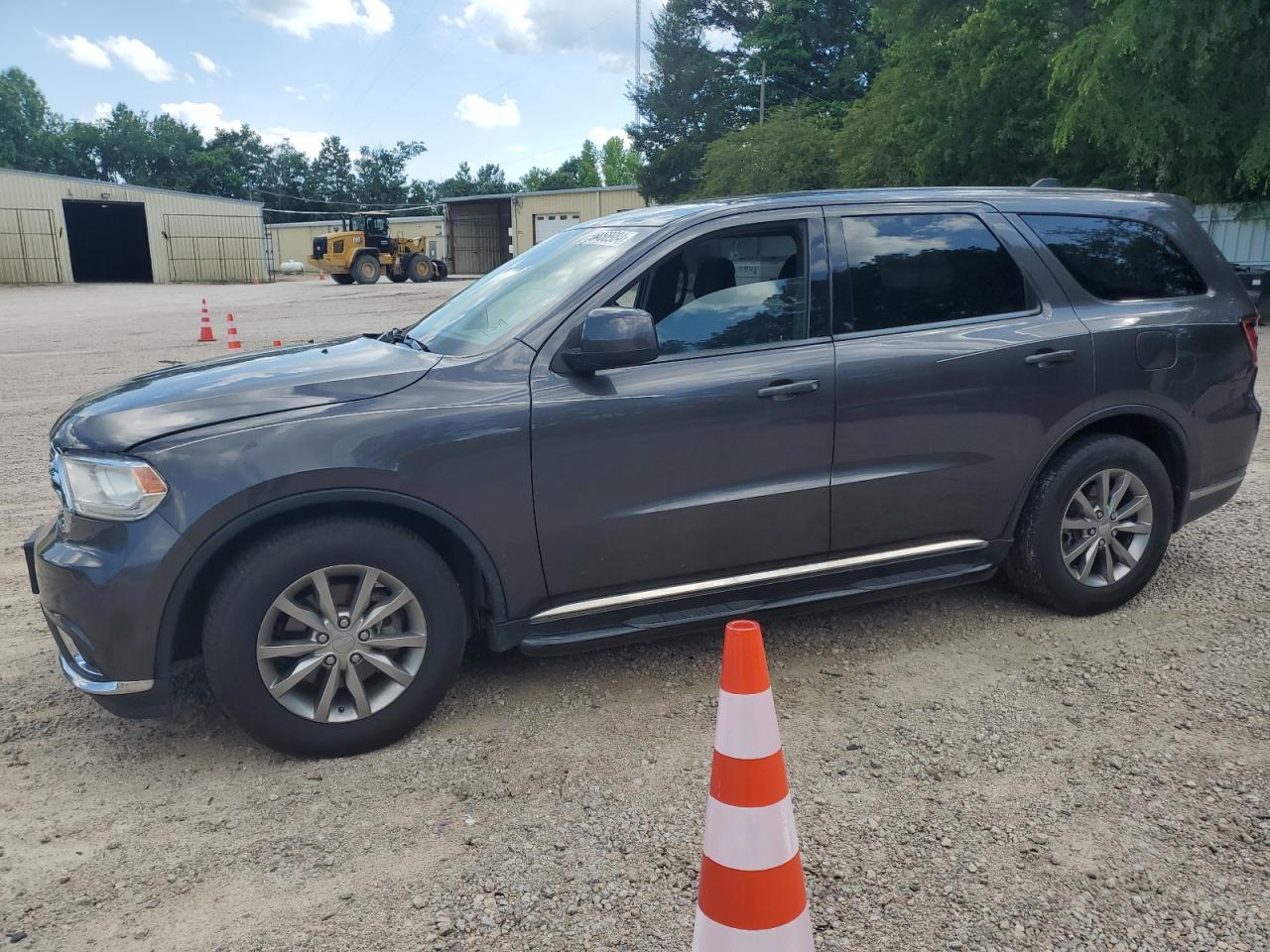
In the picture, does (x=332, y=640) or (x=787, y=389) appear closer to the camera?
(x=332, y=640)

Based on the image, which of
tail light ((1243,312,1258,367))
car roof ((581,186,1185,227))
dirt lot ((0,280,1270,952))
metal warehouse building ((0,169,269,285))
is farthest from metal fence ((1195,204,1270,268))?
metal warehouse building ((0,169,269,285))

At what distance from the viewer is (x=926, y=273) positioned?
4062mm

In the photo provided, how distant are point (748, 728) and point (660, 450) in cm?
160

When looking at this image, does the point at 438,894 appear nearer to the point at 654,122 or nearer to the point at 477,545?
the point at 477,545

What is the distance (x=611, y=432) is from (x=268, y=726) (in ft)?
4.89

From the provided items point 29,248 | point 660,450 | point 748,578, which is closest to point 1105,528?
point 748,578

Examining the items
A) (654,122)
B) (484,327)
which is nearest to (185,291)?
(654,122)

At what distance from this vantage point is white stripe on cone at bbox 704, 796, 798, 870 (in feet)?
6.55

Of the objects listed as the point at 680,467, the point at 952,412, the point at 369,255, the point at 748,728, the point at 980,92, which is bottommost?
the point at 748,728

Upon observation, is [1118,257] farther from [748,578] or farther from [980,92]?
[980,92]

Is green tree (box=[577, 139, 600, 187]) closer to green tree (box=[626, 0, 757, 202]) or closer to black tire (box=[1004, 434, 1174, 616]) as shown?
green tree (box=[626, 0, 757, 202])

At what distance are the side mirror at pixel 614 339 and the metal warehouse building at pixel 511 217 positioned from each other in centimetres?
4788

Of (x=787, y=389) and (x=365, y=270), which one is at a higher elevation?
(x=365, y=270)

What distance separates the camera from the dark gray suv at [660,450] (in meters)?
3.11
